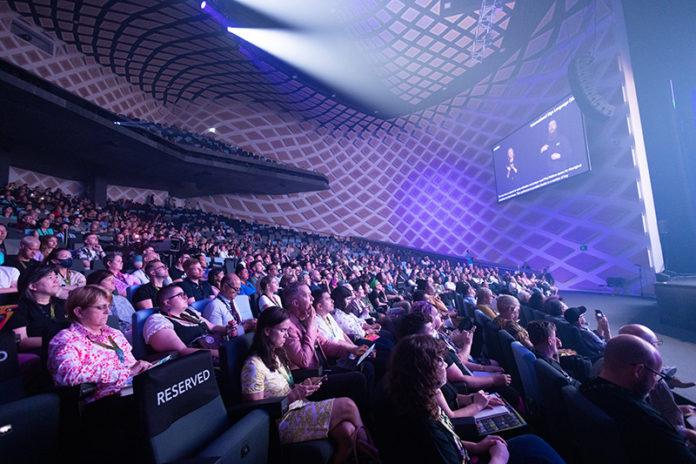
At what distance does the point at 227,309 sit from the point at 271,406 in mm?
2007

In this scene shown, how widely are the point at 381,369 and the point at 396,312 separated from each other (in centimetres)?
286

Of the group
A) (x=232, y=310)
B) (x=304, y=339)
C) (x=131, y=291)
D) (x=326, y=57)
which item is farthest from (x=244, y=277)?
(x=326, y=57)

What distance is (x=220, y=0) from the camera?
10695mm

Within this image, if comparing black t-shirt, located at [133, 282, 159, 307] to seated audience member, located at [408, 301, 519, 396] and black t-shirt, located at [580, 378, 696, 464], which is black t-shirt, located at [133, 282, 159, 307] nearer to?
seated audience member, located at [408, 301, 519, 396]

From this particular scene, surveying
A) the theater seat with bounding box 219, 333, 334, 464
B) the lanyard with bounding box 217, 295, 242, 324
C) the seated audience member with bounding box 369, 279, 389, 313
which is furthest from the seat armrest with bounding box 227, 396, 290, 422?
the seated audience member with bounding box 369, 279, 389, 313

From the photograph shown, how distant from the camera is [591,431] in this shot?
1.55 metres

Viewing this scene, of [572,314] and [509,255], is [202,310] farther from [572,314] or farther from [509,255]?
[509,255]

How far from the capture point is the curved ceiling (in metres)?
11.2

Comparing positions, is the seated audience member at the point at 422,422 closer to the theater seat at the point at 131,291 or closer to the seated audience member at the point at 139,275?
the theater seat at the point at 131,291

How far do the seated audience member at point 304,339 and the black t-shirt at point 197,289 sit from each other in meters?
1.64

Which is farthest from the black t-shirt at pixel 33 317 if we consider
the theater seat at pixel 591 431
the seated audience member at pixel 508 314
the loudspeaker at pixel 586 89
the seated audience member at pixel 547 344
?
the loudspeaker at pixel 586 89

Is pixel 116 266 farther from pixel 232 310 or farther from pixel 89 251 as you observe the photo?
pixel 89 251

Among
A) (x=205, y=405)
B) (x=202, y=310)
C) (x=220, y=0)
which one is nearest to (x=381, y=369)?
(x=205, y=405)

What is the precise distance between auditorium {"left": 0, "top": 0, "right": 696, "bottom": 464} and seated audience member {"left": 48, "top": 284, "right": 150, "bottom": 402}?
0.02 m
